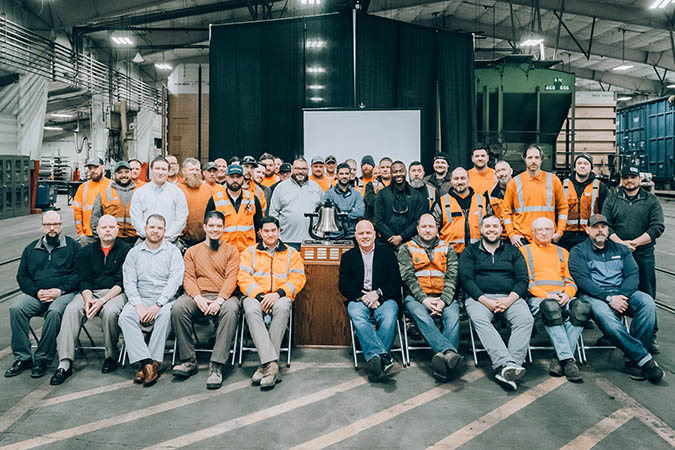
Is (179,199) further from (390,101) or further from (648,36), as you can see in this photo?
(648,36)

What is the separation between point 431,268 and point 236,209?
2.11m

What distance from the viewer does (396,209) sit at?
5391 mm

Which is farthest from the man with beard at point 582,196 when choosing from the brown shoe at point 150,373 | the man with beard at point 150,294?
the brown shoe at point 150,373

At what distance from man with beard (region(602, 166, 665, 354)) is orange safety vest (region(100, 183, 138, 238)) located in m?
4.93

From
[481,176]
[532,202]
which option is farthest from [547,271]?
[481,176]

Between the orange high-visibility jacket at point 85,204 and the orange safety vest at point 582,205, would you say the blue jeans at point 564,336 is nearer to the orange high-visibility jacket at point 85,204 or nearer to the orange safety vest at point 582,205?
the orange safety vest at point 582,205

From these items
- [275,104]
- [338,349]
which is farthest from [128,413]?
[275,104]

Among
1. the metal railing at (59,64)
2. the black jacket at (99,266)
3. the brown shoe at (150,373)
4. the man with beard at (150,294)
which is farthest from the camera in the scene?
the metal railing at (59,64)

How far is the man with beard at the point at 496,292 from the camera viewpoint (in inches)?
165

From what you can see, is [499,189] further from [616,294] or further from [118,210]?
[118,210]

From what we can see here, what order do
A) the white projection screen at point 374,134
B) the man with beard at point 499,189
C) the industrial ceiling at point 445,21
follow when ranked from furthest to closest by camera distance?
1. the industrial ceiling at point 445,21
2. the white projection screen at point 374,134
3. the man with beard at point 499,189

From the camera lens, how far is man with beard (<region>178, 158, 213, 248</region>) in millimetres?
5676

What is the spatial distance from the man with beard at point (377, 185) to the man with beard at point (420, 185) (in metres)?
0.39

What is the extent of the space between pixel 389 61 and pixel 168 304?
254 inches
